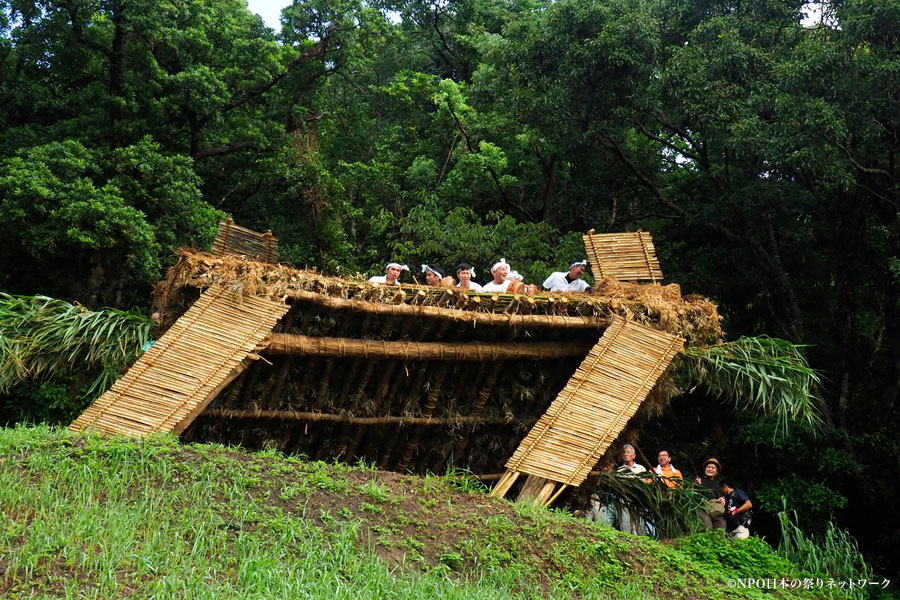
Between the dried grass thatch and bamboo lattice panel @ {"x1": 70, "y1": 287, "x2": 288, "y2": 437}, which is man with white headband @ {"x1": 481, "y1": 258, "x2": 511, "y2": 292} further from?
bamboo lattice panel @ {"x1": 70, "y1": 287, "x2": 288, "y2": 437}

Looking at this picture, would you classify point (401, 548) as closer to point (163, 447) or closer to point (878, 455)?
point (163, 447)

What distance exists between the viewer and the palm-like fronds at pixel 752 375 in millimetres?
9641

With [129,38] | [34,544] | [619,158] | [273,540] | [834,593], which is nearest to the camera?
[34,544]

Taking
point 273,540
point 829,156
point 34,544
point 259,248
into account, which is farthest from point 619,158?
point 34,544

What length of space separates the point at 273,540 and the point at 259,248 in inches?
198

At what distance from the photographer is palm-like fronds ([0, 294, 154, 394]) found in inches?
354

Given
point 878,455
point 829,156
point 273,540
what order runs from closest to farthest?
point 273,540, point 829,156, point 878,455

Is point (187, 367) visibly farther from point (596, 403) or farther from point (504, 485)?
point (596, 403)

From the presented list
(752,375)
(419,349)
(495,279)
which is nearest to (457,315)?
(419,349)

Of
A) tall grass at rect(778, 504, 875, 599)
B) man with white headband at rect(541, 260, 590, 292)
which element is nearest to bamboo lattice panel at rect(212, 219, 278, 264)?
man with white headband at rect(541, 260, 590, 292)

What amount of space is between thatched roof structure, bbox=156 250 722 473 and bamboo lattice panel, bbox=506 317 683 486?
0.88ft

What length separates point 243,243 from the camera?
10.3m

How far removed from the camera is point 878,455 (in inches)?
531

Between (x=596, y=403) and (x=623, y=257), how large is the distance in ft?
8.79
